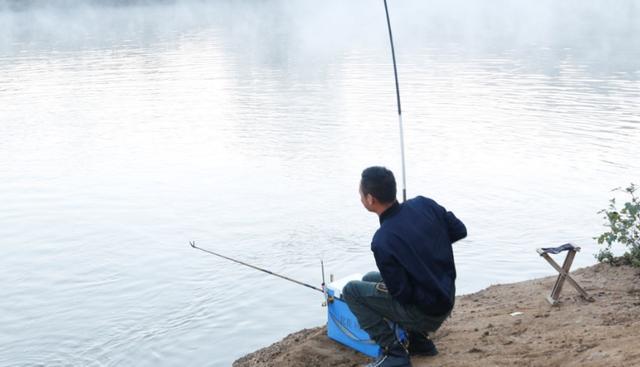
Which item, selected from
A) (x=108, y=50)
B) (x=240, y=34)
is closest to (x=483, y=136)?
(x=108, y=50)

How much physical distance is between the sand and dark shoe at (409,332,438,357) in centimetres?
4

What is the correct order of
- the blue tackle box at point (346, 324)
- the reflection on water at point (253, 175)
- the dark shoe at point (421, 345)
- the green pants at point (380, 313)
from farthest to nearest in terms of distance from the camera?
the reflection on water at point (253, 175), the blue tackle box at point (346, 324), the dark shoe at point (421, 345), the green pants at point (380, 313)

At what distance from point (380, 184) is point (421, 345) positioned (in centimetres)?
105

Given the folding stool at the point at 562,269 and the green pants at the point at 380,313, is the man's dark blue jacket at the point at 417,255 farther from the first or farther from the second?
the folding stool at the point at 562,269

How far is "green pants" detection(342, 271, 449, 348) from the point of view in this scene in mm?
4458

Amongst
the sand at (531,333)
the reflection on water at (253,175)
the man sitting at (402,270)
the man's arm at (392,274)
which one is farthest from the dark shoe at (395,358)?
the reflection on water at (253,175)

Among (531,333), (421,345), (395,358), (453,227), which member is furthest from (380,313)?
(531,333)

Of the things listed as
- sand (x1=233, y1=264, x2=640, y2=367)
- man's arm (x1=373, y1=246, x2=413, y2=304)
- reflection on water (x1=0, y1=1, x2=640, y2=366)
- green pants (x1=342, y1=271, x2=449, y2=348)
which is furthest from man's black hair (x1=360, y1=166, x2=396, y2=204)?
reflection on water (x1=0, y1=1, x2=640, y2=366)

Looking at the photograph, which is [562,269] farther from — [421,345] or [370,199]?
[370,199]

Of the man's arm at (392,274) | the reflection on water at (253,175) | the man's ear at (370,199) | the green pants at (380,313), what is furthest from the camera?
the reflection on water at (253,175)

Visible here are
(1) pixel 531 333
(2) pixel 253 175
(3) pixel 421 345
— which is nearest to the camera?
(3) pixel 421 345

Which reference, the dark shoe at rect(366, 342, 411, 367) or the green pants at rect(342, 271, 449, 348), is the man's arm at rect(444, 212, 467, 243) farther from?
the dark shoe at rect(366, 342, 411, 367)

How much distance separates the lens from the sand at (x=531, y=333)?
4387mm

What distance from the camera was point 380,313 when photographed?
4.56m
